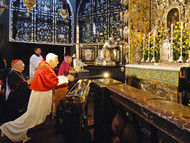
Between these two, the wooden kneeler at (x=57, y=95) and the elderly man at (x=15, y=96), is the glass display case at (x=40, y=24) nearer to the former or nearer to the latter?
the elderly man at (x=15, y=96)

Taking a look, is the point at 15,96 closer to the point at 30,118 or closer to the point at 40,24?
the point at 30,118

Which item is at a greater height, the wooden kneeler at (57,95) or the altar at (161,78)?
the altar at (161,78)

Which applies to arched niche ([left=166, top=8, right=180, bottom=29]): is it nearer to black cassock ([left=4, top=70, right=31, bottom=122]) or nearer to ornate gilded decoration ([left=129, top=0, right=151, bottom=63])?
ornate gilded decoration ([left=129, top=0, right=151, bottom=63])

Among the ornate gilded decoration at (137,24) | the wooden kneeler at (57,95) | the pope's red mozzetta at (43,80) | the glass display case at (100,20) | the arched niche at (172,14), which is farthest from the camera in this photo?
the glass display case at (100,20)

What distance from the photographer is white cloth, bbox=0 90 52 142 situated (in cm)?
233

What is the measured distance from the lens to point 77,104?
1.15m

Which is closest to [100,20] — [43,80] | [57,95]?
[57,95]

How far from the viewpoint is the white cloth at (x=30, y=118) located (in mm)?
2330

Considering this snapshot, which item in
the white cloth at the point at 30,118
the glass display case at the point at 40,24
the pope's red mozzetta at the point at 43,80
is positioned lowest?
the white cloth at the point at 30,118

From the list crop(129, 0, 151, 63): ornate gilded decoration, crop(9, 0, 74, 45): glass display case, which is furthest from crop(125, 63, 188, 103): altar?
crop(9, 0, 74, 45): glass display case

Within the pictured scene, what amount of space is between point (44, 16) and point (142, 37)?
22.7 feet

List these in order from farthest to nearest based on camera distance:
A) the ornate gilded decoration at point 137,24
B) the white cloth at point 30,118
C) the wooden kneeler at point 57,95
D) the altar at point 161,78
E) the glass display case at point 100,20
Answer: the glass display case at point 100,20 → the ornate gilded decoration at point 137,24 → the wooden kneeler at point 57,95 → the altar at point 161,78 → the white cloth at point 30,118

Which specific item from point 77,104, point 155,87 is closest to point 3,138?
point 77,104

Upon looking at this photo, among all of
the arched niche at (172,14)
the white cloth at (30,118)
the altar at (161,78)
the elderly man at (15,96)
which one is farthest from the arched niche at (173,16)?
the elderly man at (15,96)
